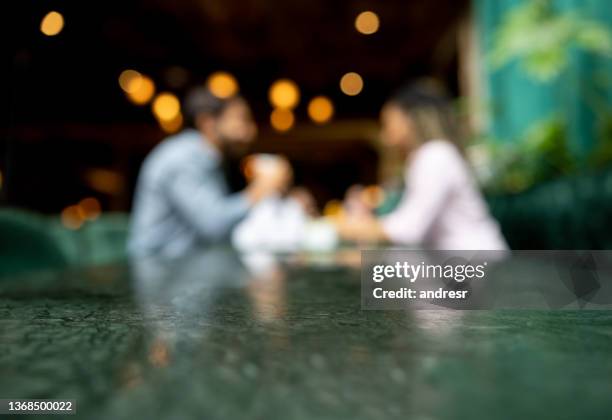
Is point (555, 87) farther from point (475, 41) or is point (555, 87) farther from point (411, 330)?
point (411, 330)

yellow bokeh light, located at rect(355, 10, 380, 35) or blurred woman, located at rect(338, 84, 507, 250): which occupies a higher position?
yellow bokeh light, located at rect(355, 10, 380, 35)

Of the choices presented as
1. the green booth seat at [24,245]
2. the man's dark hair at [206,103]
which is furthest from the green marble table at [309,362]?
the man's dark hair at [206,103]

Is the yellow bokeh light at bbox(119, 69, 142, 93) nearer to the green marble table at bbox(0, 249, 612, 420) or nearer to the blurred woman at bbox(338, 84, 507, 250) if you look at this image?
the blurred woman at bbox(338, 84, 507, 250)

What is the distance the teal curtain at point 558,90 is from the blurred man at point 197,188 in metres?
1.68

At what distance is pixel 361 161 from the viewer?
549 inches

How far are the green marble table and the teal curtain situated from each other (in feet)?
8.18

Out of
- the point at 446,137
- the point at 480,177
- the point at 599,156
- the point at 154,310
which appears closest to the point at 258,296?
the point at 154,310

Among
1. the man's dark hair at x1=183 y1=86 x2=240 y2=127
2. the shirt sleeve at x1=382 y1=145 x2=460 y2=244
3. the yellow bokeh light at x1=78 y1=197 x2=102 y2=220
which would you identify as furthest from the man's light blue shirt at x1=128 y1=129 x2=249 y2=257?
the yellow bokeh light at x1=78 y1=197 x2=102 y2=220

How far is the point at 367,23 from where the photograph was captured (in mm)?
5965

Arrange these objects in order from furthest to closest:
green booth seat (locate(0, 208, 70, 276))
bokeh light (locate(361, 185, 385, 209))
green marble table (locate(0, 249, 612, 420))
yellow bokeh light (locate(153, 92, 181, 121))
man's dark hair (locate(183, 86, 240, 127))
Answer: yellow bokeh light (locate(153, 92, 181, 121)), bokeh light (locate(361, 185, 385, 209)), man's dark hair (locate(183, 86, 240, 127)), green booth seat (locate(0, 208, 70, 276)), green marble table (locate(0, 249, 612, 420))

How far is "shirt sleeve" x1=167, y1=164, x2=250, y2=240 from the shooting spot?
1.94 metres

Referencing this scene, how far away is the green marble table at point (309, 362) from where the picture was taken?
0.14 m

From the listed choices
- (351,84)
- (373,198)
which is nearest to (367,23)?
(351,84)

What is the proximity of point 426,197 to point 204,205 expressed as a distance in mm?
884
